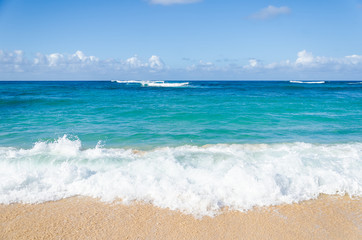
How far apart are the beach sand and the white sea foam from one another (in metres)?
0.22

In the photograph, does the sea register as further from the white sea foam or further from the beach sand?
the beach sand

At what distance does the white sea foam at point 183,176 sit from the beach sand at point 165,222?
0.72 ft

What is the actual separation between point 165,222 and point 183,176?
4.94ft

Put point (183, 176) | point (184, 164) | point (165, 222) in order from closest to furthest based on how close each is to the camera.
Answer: point (165, 222) < point (183, 176) < point (184, 164)

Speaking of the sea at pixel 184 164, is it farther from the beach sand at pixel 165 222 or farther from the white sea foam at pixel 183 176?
the beach sand at pixel 165 222

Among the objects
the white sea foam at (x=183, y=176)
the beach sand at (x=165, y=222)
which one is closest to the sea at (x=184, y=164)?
the white sea foam at (x=183, y=176)

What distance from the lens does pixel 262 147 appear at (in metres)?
8.05

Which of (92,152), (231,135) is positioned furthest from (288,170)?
(92,152)

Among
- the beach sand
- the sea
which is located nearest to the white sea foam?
the sea

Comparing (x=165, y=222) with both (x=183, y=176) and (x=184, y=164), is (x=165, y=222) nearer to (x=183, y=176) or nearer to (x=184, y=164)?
(x=183, y=176)

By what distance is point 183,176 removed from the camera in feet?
17.9

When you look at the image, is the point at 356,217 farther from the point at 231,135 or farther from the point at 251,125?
the point at 251,125

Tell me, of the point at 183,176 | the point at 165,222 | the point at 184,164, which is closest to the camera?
the point at 165,222

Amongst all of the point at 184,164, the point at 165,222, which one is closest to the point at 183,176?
the point at 184,164
